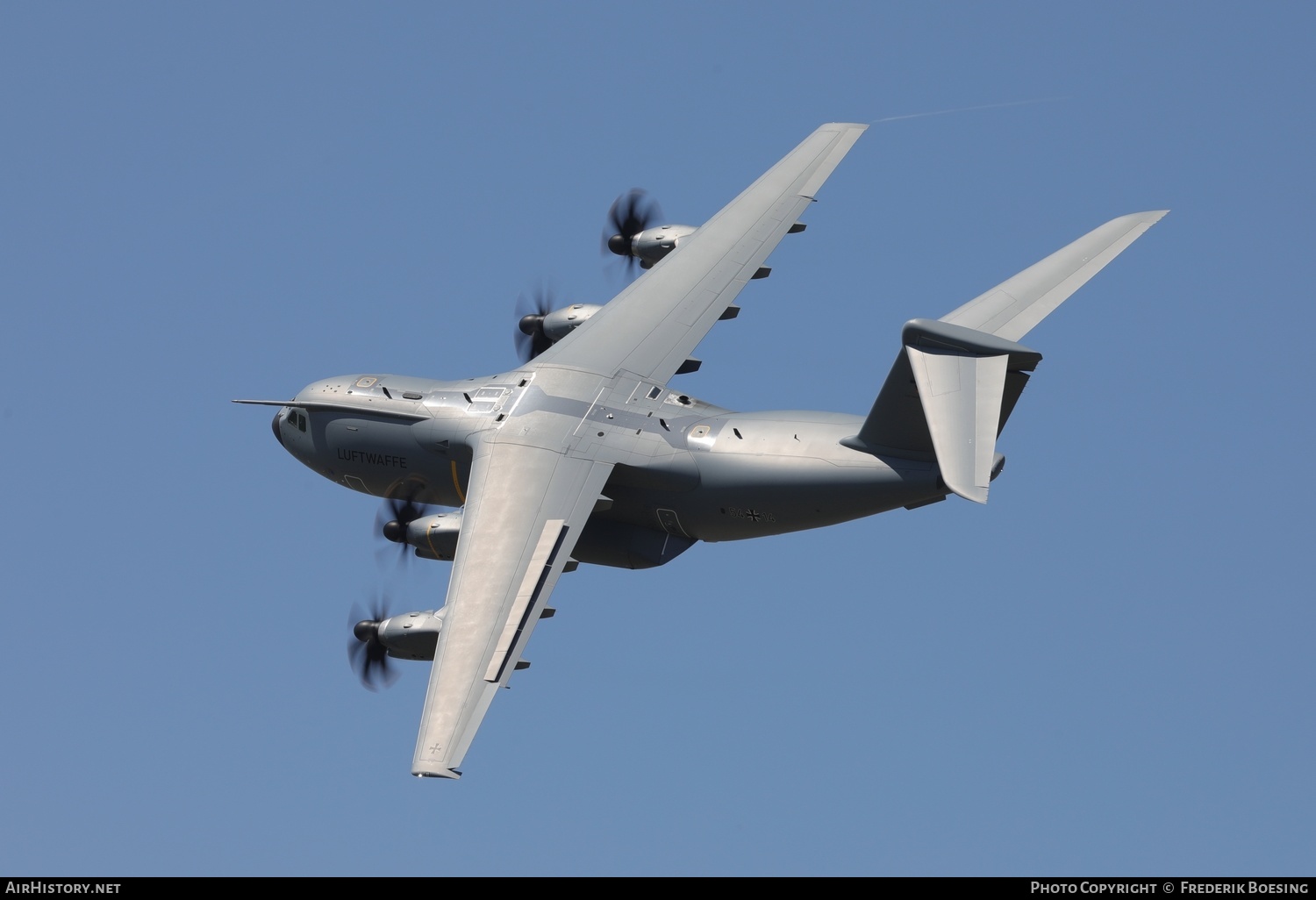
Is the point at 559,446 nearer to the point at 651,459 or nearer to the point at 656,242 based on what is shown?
the point at 651,459

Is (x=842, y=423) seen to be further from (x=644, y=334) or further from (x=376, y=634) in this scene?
(x=376, y=634)

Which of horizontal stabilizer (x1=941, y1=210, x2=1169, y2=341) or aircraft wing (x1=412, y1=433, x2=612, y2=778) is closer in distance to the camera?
aircraft wing (x1=412, y1=433, x2=612, y2=778)

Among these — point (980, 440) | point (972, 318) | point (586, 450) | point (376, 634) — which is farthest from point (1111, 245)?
point (376, 634)

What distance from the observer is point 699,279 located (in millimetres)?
48531

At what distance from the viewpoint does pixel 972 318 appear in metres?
41.7

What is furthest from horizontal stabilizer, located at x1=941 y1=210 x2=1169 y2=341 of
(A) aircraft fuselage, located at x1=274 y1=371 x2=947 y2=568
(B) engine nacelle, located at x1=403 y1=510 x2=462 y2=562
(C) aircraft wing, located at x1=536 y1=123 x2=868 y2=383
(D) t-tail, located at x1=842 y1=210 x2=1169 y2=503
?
(B) engine nacelle, located at x1=403 y1=510 x2=462 y2=562

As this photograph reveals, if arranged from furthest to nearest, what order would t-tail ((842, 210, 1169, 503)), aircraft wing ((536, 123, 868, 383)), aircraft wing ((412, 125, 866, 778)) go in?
1. aircraft wing ((536, 123, 868, 383))
2. aircraft wing ((412, 125, 866, 778))
3. t-tail ((842, 210, 1169, 503))

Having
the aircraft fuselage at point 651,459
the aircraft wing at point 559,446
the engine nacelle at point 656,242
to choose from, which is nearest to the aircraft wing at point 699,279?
the aircraft wing at point 559,446

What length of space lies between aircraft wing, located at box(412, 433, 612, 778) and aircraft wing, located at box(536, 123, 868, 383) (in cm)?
312

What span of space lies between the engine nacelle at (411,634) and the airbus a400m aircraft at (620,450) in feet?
0.16

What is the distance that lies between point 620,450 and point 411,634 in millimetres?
5504

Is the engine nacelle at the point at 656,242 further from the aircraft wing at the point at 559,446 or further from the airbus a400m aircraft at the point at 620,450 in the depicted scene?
the airbus a400m aircraft at the point at 620,450

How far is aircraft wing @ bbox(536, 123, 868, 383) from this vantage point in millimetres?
46188

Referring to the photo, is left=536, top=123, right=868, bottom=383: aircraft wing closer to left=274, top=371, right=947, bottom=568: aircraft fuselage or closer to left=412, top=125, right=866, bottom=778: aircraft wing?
left=412, top=125, right=866, bottom=778: aircraft wing
